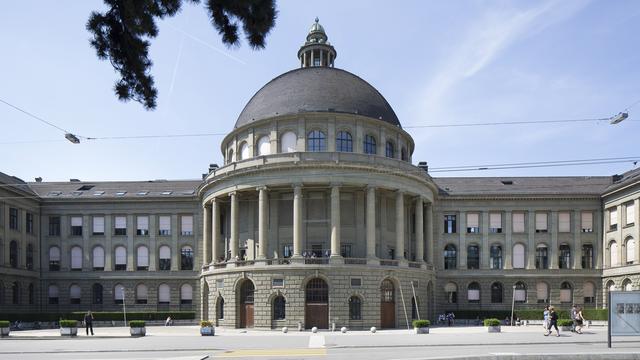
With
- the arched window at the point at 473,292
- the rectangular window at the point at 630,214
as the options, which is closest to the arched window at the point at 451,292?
the arched window at the point at 473,292

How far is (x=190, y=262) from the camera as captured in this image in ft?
261

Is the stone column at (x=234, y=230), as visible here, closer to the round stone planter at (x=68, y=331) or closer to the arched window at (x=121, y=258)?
the round stone planter at (x=68, y=331)

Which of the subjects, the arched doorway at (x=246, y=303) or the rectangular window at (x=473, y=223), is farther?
the rectangular window at (x=473, y=223)

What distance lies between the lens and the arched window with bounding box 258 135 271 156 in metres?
64.8

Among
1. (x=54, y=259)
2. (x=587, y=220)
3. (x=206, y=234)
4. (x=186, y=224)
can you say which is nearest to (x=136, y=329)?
(x=206, y=234)

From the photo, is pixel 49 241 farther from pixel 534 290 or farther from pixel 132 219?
pixel 534 290

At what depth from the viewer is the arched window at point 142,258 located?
80088 mm

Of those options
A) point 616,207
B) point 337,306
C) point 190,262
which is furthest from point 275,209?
point 616,207

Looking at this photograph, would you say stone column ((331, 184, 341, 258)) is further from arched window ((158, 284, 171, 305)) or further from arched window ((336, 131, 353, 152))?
arched window ((158, 284, 171, 305))

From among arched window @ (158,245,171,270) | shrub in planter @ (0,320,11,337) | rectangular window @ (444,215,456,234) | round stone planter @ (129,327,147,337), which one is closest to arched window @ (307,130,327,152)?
round stone planter @ (129,327,147,337)

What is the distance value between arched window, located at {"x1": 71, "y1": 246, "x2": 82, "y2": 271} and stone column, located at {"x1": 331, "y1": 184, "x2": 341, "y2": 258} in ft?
124

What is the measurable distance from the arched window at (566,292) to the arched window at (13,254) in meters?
65.4

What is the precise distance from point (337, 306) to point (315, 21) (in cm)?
3528

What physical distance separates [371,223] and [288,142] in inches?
461
